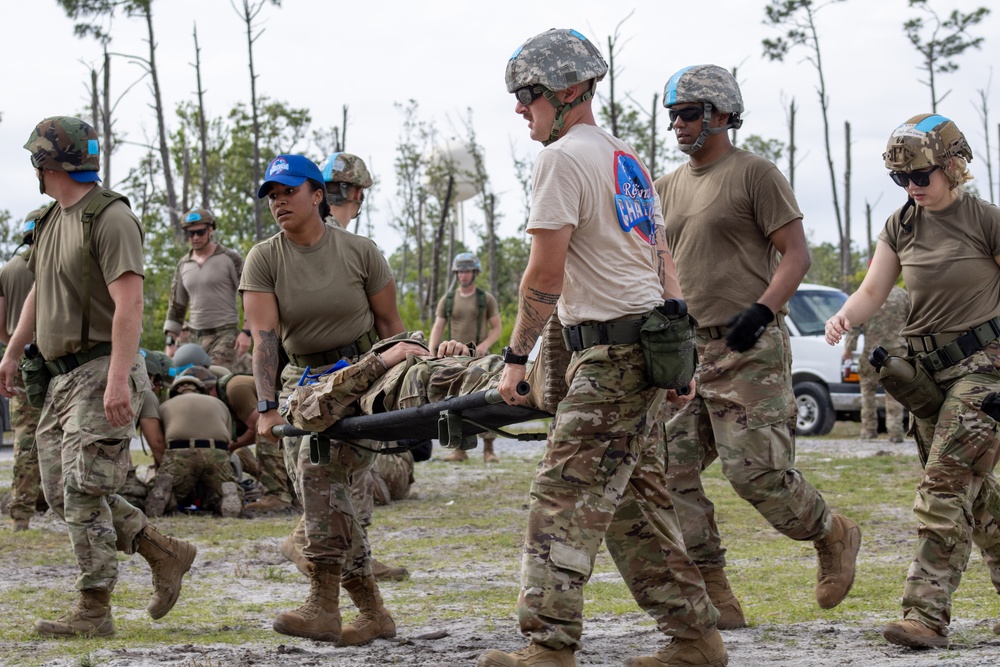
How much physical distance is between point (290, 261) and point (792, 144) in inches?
1425

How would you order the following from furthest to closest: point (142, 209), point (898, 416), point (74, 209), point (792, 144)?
point (792, 144), point (142, 209), point (898, 416), point (74, 209)

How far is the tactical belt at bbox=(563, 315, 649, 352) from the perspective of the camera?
4410 millimetres

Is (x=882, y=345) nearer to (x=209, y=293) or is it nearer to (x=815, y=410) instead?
(x=815, y=410)

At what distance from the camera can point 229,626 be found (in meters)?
5.99

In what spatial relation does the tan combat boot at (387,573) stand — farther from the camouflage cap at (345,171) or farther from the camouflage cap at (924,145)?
the camouflage cap at (924,145)

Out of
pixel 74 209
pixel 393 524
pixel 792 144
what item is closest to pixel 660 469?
pixel 74 209

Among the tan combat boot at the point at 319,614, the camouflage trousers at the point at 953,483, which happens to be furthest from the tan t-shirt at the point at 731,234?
the tan combat boot at the point at 319,614

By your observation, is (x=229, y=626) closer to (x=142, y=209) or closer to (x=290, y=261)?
(x=290, y=261)

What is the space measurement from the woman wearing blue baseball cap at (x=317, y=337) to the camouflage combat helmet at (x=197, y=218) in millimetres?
6698

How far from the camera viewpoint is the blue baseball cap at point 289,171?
5.72 m

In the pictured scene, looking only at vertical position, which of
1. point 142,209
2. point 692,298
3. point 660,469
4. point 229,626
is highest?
point 142,209

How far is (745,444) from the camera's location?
216 inches

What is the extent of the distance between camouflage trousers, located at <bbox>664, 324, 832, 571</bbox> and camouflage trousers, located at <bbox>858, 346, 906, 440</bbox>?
9.88m

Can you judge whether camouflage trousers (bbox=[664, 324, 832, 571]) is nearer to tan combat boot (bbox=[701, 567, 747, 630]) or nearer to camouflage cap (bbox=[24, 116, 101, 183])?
tan combat boot (bbox=[701, 567, 747, 630])
